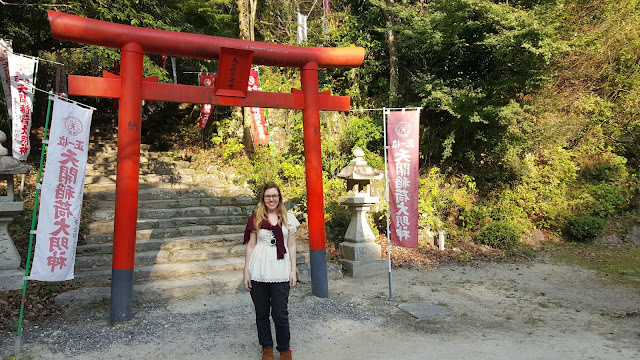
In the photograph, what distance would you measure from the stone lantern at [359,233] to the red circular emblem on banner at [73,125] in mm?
4346

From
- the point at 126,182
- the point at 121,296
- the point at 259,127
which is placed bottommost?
the point at 121,296

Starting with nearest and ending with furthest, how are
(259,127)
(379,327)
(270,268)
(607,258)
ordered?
(270,268) < (379,327) < (607,258) < (259,127)

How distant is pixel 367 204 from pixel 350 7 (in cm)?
841

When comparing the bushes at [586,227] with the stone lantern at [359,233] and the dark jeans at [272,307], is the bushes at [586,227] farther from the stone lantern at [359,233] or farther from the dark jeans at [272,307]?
the dark jeans at [272,307]

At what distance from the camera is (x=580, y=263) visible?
8.52 metres

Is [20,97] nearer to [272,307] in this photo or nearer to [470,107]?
[272,307]

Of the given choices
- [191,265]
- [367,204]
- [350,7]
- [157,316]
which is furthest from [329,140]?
[157,316]

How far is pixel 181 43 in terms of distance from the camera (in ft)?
16.7

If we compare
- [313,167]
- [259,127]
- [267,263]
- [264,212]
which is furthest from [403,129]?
[259,127]

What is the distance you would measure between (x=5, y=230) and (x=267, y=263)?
12.5 feet

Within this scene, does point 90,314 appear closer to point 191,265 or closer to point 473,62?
point 191,265

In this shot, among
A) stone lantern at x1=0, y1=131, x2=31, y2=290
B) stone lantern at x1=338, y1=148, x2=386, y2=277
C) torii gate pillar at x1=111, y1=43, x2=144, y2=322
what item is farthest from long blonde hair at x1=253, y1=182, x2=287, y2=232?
stone lantern at x1=338, y1=148, x2=386, y2=277

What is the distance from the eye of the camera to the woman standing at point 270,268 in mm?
3391

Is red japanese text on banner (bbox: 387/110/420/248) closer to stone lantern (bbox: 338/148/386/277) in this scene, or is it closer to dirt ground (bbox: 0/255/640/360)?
dirt ground (bbox: 0/255/640/360)
